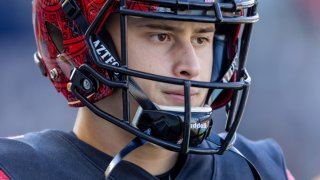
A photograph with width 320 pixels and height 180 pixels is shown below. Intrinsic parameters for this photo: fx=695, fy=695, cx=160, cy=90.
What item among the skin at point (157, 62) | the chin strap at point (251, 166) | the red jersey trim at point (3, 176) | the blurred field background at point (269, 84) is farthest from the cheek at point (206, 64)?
the blurred field background at point (269, 84)

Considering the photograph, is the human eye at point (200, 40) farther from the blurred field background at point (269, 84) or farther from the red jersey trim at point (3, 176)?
the blurred field background at point (269, 84)

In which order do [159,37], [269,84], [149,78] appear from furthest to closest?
[269,84] < [159,37] < [149,78]

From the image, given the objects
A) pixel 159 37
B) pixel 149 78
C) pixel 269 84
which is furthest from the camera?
pixel 269 84

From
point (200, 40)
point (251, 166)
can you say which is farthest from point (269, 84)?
point (200, 40)

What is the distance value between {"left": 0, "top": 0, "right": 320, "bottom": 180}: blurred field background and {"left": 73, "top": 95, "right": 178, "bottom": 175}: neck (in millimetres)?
2240

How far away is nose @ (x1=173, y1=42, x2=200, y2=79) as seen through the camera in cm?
189

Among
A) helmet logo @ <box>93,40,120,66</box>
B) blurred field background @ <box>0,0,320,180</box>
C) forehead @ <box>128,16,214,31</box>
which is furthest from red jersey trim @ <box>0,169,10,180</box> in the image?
blurred field background @ <box>0,0,320,180</box>

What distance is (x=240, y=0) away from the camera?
6.46ft

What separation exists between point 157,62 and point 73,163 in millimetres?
369

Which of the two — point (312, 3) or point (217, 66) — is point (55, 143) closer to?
point (217, 66)

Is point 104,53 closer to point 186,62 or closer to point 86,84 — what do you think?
point 86,84

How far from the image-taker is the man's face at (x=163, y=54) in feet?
6.24

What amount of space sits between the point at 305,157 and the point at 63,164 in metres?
2.81

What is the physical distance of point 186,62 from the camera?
1.90 m
